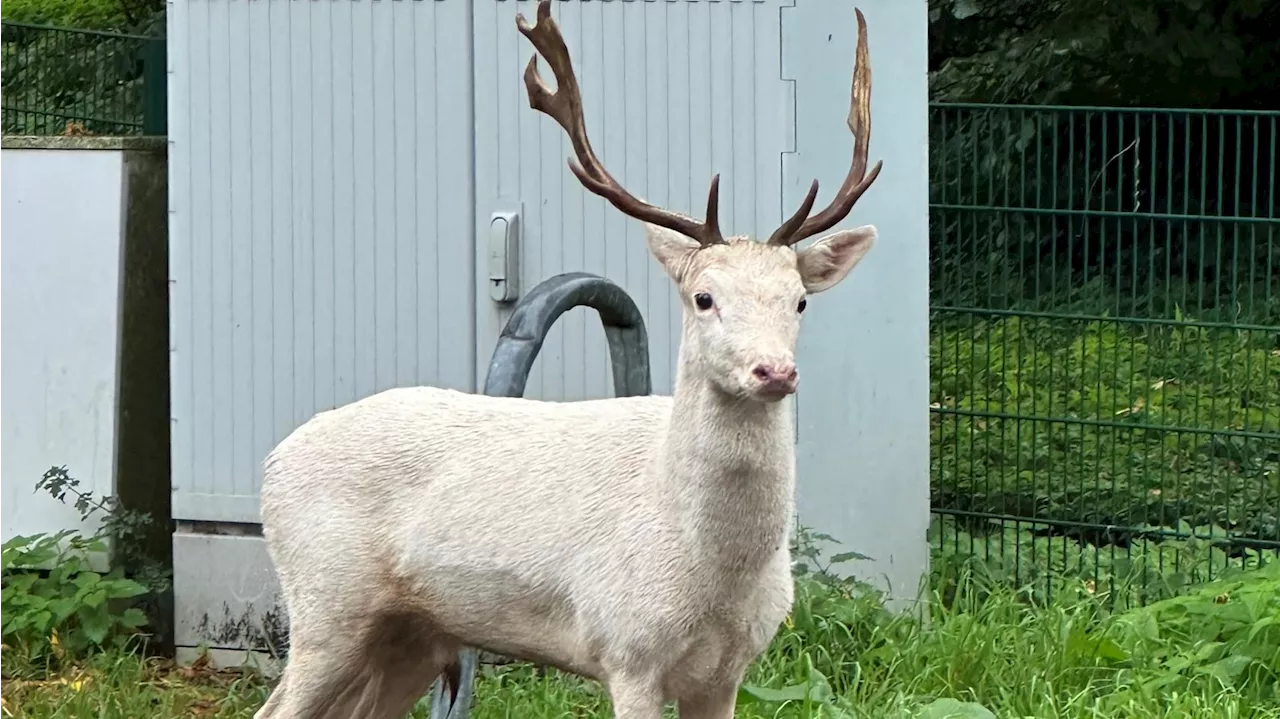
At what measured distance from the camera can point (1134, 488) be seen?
6.87 metres

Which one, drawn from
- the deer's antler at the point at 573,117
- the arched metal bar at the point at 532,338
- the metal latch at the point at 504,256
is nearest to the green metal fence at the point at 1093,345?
the metal latch at the point at 504,256

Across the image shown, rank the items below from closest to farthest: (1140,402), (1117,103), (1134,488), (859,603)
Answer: (859,603), (1134,488), (1140,402), (1117,103)

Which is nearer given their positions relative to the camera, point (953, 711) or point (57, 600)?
point (953, 711)

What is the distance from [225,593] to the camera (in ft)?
21.3

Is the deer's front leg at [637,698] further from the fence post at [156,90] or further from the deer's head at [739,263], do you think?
the fence post at [156,90]

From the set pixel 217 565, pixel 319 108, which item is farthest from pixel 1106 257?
pixel 217 565

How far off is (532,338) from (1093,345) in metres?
3.26

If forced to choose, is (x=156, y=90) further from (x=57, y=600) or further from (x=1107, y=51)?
(x=1107, y=51)

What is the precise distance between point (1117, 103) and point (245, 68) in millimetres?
5762

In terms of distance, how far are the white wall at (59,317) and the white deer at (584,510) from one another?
9.56 ft

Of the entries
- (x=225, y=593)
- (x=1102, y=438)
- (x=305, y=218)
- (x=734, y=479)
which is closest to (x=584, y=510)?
(x=734, y=479)

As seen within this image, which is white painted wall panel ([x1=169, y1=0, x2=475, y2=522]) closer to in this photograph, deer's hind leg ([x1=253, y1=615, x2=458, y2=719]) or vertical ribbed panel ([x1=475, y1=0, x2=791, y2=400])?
vertical ribbed panel ([x1=475, y1=0, x2=791, y2=400])

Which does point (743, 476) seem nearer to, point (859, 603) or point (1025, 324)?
point (859, 603)

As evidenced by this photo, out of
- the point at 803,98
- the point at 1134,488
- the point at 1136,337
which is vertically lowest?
the point at 1134,488
